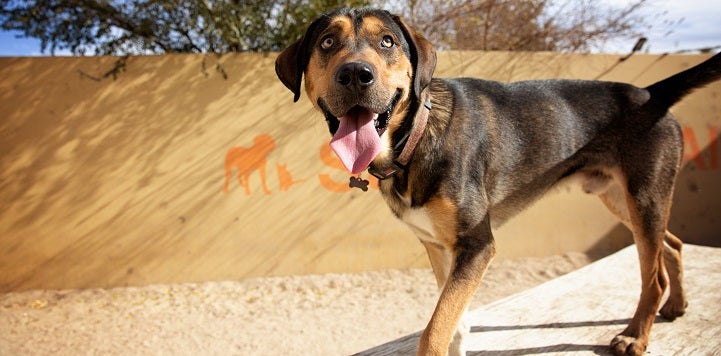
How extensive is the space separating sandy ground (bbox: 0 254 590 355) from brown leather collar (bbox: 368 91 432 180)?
2615 millimetres

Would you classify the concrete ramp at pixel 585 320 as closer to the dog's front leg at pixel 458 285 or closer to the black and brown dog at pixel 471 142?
the black and brown dog at pixel 471 142

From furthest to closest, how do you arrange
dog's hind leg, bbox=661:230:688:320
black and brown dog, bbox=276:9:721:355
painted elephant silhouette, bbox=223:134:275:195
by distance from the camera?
painted elephant silhouette, bbox=223:134:275:195 < dog's hind leg, bbox=661:230:688:320 < black and brown dog, bbox=276:9:721:355

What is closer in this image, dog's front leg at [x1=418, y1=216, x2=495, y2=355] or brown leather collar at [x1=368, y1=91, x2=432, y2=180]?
dog's front leg at [x1=418, y1=216, x2=495, y2=355]

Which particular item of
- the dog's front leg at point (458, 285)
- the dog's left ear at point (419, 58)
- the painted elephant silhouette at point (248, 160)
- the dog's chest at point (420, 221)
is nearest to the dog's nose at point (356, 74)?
the dog's left ear at point (419, 58)

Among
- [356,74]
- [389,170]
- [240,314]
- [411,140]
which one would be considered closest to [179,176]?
[240,314]

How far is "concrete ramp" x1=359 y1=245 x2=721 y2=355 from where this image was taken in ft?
8.67

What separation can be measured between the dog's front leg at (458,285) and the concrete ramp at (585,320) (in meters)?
0.75

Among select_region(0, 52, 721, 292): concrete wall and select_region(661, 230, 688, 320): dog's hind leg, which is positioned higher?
select_region(0, 52, 721, 292): concrete wall

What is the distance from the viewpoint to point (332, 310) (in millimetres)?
5035

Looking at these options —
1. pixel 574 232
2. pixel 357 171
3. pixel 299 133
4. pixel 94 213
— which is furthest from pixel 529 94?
pixel 94 213

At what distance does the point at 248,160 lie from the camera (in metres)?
5.59

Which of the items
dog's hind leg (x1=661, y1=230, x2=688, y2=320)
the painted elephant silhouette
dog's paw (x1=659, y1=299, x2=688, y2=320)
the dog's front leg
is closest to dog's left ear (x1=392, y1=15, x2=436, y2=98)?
the dog's front leg

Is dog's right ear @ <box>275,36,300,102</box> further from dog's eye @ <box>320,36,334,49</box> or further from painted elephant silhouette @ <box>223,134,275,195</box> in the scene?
painted elephant silhouette @ <box>223,134,275,195</box>

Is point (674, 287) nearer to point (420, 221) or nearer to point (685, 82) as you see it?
point (685, 82)
